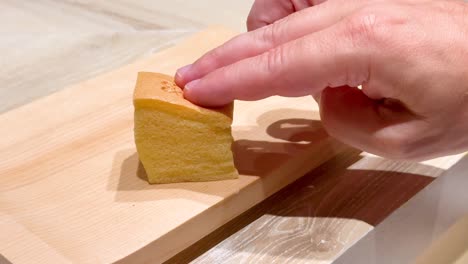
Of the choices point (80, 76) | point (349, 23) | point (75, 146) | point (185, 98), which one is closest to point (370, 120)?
point (349, 23)

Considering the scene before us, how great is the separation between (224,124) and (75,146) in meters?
0.24

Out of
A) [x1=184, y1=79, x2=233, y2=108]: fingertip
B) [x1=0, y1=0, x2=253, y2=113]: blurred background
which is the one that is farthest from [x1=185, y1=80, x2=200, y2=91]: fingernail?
[x1=0, y1=0, x2=253, y2=113]: blurred background

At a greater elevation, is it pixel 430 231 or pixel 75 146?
pixel 75 146

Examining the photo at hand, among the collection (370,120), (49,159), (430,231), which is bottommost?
(430,231)

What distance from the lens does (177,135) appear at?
0.81 m

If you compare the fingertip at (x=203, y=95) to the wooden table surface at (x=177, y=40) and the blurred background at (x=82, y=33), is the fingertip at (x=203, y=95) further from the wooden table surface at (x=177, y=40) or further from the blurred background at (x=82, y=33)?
the blurred background at (x=82, y=33)

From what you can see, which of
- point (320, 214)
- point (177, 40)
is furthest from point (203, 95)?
point (177, 40)

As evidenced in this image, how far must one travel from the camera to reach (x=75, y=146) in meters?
0.91

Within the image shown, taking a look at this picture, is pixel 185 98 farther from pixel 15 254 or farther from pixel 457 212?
pixel 457 212

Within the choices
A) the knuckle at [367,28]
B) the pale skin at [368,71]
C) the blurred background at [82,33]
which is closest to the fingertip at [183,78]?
the pale skin at [368,71]

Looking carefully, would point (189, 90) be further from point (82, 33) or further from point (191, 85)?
point (82, 33)

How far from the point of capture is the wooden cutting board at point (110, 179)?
0.75 meters

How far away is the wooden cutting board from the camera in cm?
75

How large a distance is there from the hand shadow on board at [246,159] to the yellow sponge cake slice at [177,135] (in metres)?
0.02
